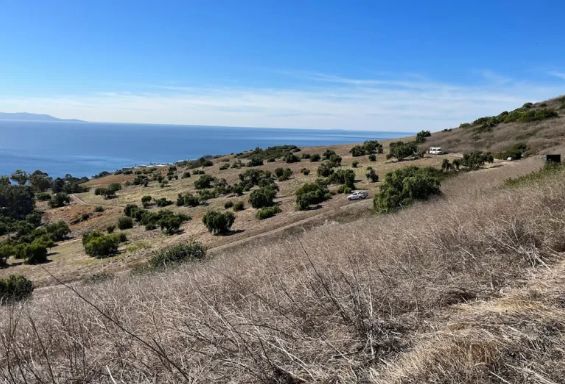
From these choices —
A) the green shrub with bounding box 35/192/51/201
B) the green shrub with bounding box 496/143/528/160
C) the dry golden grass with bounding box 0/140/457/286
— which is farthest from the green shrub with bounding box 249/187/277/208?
the green shrub with bounding box 35/192/51/201

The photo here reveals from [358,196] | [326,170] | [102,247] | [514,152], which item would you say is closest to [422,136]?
[326,170]

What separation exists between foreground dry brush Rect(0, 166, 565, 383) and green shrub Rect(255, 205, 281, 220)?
2465 cm

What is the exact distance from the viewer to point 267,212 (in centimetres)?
3077

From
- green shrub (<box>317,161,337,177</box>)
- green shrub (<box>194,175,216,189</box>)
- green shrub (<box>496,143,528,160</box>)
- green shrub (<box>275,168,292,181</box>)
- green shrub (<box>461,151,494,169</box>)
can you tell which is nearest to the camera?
green shrub (<box>461,151,494,169</box>)

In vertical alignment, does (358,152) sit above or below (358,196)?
above

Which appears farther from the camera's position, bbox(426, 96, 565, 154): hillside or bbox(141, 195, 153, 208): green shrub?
bbox(141, 195, 153, 208): green shrub

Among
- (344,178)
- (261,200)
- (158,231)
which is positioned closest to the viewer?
(158,231)

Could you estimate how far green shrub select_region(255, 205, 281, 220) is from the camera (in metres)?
30.7

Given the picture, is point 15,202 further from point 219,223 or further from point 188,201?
point 219,223

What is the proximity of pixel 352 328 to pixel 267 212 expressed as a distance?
2728 cm

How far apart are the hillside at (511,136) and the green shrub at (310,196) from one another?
1635 centimetres

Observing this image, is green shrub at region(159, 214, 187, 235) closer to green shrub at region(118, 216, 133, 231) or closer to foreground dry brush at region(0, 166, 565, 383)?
green shrub at region(118, 216, 133, 231)

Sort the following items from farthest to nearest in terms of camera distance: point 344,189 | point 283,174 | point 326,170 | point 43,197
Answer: point 43,197, point 283,174, point 326,170, point 344,189

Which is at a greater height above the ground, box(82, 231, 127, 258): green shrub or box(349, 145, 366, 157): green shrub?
box(349, 145, 366, 157): green shrub
